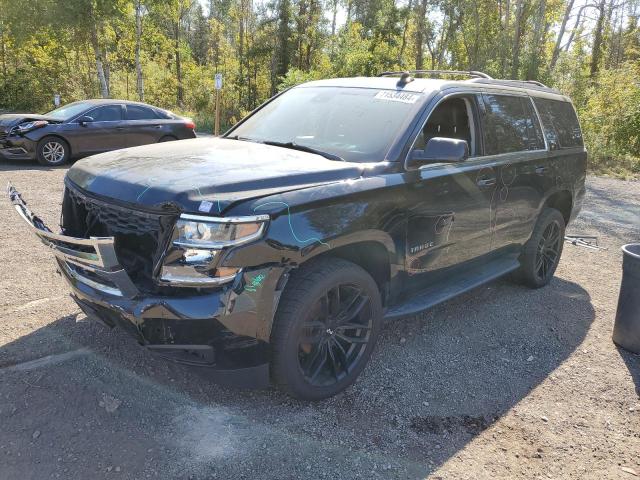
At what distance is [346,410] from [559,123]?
383cm

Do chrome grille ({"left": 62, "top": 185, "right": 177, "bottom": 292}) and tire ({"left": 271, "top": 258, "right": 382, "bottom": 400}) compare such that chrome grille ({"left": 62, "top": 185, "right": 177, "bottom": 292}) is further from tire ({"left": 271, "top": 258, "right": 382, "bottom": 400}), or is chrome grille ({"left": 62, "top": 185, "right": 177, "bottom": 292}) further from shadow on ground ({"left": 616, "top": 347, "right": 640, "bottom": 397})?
shadow on ground ({"left": 616, "top": 347, "right": 640, "bottom": 397})

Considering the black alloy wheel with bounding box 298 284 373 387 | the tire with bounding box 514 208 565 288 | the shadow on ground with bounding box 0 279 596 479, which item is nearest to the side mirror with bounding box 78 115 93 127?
the shadow on ground with bounding box 0 279 596 479

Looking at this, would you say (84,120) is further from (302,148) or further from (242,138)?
(302,148)

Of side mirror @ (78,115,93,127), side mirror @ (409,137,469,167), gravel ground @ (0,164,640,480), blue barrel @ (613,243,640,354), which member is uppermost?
side mirror @ (409,137,469,167)

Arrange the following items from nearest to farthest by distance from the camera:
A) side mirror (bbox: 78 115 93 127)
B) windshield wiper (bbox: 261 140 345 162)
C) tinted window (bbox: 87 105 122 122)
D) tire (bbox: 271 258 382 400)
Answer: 1. tire (bbox: 271 258 382 400)
2. windshield wiper (bbox: 261 140 345 162)
3. side mirror (bbox: 78 115 93 127)
4. tinted window (bbox: 87 105 122 122)

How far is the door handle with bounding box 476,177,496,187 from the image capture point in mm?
4093

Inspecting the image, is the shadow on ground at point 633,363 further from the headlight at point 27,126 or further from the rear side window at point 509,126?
the headlight at point 27,126

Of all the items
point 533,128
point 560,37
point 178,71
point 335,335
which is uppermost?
point 560,37

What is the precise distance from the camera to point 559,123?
532 cm

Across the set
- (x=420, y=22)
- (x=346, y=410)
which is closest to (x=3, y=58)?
(x=420, y=22)

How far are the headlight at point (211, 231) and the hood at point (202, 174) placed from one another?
0.05 metres

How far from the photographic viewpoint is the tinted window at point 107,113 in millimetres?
11125

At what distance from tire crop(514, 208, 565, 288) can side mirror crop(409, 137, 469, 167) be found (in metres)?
2.12

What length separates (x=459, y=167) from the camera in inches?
153
